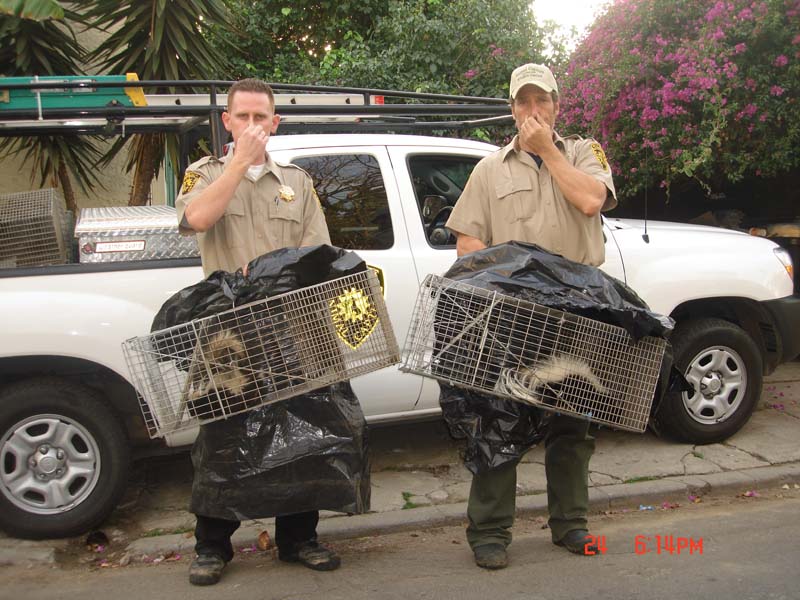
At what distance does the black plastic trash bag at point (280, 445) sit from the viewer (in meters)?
3.06

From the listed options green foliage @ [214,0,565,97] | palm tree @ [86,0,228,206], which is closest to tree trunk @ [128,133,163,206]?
palm tree @ [86,0,228,206]

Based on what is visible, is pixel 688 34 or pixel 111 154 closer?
pixel 688 34

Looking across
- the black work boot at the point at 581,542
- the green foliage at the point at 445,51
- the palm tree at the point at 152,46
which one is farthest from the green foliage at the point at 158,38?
the black work boot at the point at 581,542

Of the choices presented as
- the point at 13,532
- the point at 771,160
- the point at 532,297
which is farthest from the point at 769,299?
the point at 13,532

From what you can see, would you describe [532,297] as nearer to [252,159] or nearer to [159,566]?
[252,159]

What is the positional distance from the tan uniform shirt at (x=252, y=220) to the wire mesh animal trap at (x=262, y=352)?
0.36m

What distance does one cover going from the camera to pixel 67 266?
3973 millimetres

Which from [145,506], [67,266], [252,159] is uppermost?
[252,159]

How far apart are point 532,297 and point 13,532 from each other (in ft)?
9.44

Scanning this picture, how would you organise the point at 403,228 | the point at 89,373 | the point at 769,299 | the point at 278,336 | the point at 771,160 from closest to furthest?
the point at 278,336
the point at 89,373
the point at 403,228
the point at 769,299
the point at 771,160

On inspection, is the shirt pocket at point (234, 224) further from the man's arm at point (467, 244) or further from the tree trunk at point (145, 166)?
the tree trunk at point (145, 166)

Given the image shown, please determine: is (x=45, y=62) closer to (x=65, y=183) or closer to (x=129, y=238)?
(x=65, y=183)

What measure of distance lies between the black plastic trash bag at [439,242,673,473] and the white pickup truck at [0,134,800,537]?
4.11 feet
